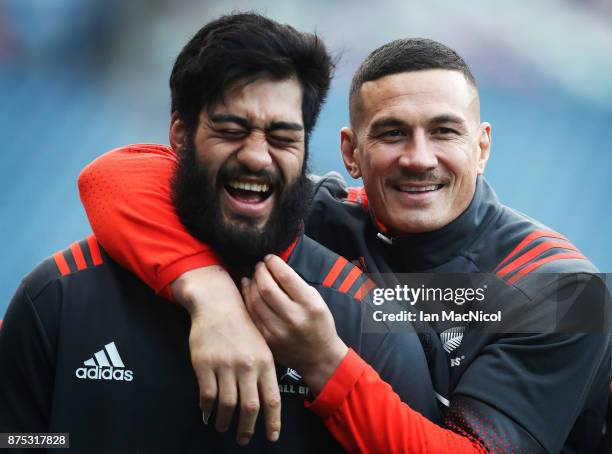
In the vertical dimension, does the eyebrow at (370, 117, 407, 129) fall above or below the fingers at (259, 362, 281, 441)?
above

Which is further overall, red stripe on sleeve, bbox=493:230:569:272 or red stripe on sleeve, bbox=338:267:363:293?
red stripe on sleeve, bbox=493:230:569:272

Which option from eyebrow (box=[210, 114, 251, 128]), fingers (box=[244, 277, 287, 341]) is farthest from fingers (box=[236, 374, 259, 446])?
eyebrow (box=[210, 114, 251, 128])

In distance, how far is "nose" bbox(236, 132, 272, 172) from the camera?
1800mm

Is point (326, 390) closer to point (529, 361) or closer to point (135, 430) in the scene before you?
point (135, 430)

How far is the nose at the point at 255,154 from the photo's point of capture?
180cm

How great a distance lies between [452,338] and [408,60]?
86 cm

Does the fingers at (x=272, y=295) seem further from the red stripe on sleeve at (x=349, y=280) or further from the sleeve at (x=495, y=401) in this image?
the red stripe on sleeve at (x=349, y=280)

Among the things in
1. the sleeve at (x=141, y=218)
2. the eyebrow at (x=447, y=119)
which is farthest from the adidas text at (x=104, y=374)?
the eyebrow at (x=447, y=119)

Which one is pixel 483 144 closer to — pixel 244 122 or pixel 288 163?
pixel 288 163

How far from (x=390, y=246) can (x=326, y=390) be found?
817 millimetres

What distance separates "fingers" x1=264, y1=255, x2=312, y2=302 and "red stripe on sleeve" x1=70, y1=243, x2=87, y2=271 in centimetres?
50

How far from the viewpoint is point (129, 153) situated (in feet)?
7.02

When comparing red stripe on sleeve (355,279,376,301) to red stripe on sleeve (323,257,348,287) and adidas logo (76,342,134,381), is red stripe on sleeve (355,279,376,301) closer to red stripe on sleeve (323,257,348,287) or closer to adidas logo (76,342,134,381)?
red stripe on sleeve (323,257,348,287)

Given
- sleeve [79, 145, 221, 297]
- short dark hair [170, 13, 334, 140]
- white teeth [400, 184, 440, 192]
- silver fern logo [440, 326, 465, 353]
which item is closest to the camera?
sleeve [79, 145, 221, 297]
